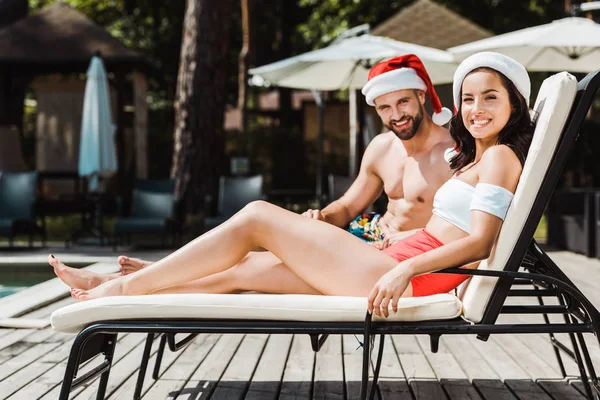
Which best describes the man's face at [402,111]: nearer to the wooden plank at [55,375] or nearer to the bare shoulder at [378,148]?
the bare shoulder at [378,148]

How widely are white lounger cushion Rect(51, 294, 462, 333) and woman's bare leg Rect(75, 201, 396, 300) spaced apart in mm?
190

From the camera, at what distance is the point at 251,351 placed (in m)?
4.09

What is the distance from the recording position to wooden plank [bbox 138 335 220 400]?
3307mm

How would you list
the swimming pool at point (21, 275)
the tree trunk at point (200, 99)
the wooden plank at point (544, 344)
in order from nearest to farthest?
the wooden plank at point (544, 344)
the swimming pool at point (21, 275)
the tree trunk at point (200, 99)

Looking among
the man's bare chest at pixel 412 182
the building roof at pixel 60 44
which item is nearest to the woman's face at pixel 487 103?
the man's bare chest at pixel 412 182

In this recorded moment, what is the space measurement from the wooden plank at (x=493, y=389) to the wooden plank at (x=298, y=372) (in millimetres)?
795

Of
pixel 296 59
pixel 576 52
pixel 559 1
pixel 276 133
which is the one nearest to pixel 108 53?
pixel 276 133

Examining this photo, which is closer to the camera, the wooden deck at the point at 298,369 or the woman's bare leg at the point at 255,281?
the woman's bare leg at the point at 255,281

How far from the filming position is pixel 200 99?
11.1 meters

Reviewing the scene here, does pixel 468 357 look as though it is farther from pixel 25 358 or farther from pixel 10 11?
pixel 10 11

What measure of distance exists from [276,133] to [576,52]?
7993 mm

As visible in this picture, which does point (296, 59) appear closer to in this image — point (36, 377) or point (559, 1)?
point (36, 377)

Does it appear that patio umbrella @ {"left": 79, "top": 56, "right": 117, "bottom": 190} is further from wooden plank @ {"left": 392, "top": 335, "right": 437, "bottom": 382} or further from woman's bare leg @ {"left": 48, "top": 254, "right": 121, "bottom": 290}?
woman's bare leg @ {"left": 48, "top": 254, "right": 121, "bottom": 290}

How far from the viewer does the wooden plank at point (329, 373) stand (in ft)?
10.8
